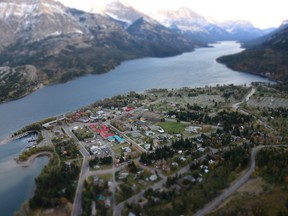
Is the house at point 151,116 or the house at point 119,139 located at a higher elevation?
the house at point 119,139

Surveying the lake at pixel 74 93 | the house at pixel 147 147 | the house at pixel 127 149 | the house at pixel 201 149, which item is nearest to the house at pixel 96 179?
the house at pixel 127 149

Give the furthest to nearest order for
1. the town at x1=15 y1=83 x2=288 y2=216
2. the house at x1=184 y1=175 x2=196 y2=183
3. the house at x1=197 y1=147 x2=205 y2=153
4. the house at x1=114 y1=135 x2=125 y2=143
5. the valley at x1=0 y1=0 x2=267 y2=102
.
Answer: the valley at x1=0 y1=0 x2=267 y2=102
the house at x1=114 y1=135 x2=125 y2=143
the house at x1=197 y1=147 x2=205 y2=153
the house at x1=184 y1=175 x2=196 y2=183
the town at x1=15 y1=83 x2=288 y2=216

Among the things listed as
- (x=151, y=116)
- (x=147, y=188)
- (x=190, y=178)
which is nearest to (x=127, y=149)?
(x=147, y=188)

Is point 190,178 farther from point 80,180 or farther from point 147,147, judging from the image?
point 80,180

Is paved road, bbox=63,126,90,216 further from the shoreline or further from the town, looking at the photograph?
the shoreline

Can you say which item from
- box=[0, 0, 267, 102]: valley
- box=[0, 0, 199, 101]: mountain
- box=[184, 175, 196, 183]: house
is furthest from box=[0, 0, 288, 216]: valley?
box=[0, 0, 199, 101]: mountain

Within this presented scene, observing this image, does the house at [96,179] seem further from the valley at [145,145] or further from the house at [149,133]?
the house at [149,133]

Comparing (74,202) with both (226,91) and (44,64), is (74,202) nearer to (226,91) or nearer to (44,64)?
(226,91)
